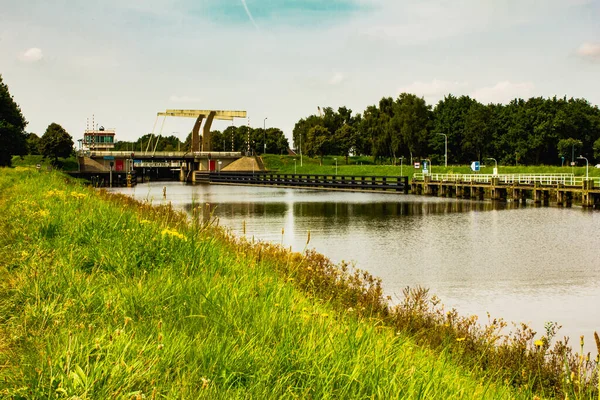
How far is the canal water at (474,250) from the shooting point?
1505 centimetres

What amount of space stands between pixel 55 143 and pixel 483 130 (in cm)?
7026

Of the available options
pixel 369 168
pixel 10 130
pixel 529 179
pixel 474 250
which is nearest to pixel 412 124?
pixel 369 168

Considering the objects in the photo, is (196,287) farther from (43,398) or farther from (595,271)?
(595,271)

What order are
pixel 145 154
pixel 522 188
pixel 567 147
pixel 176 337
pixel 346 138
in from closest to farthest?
pixel 176 337 → pixel 522 188 → pixel 567 147 → pixel 145 154 → pixel 346 138

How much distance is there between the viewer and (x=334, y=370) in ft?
13.7

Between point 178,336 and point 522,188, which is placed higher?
point 178,336

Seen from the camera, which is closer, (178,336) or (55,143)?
(178,336)

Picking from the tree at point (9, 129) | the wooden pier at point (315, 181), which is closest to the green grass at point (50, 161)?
the wooden pier at point (315, 181)

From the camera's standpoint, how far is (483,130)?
94.4 meters

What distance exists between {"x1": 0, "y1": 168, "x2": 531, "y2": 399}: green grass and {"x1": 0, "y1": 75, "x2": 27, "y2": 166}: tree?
60001 millimetres

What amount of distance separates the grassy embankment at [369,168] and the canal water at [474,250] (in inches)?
1170

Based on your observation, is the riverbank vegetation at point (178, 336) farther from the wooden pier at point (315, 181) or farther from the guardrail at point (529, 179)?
the wooden pier at point (315, 181)

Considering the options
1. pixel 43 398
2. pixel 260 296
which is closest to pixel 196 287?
pixel 260 296

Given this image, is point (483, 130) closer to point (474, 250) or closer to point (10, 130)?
point (10, 130)
